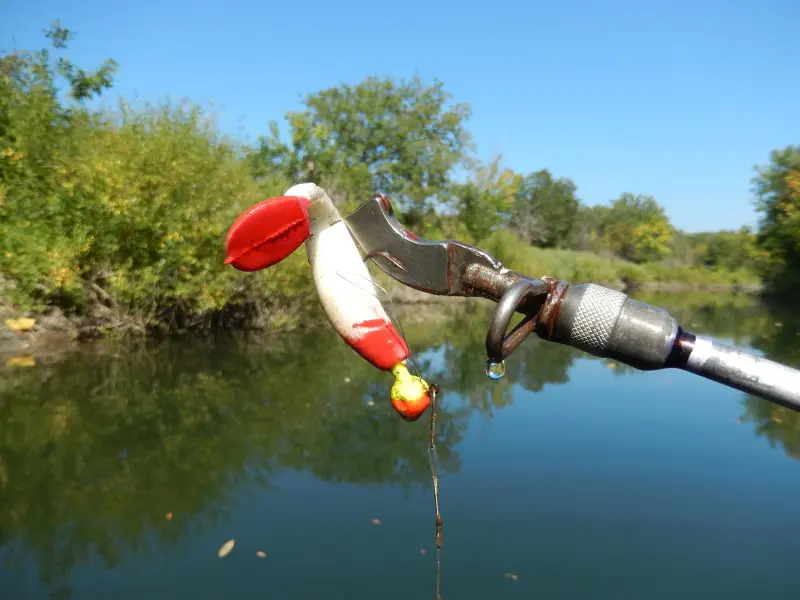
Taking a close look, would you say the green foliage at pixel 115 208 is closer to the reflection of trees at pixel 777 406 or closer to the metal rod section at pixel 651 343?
the reflection of trees at pixel 777 406

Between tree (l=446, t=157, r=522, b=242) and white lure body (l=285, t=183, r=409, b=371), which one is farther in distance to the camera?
tree (l=446, t=157, r=522, b=242)

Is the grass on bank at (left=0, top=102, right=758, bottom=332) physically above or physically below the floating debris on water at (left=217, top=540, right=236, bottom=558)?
above

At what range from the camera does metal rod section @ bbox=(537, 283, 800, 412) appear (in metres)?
1.03

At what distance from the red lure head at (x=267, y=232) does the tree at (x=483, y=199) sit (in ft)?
104

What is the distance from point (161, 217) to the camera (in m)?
12.8

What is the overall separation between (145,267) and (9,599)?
30.3ft

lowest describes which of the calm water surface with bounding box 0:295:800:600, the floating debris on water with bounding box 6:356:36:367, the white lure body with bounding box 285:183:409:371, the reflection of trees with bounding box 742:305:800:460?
the reflection of trees with bounding box 742:305:800:460

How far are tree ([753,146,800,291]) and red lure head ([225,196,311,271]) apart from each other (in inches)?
1725

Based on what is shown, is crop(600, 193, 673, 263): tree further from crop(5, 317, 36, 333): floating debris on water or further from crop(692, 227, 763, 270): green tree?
crop(5, 317, 36, 333): floating debris on water

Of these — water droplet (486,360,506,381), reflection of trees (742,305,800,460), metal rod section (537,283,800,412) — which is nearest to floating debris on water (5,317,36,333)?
reflection of trees (742,305,800,460)

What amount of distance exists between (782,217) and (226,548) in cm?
4349

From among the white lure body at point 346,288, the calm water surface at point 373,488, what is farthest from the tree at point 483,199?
the white lure body at point 346,288

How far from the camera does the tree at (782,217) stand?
124 feet

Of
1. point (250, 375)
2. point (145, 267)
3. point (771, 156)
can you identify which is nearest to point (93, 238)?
point (145, 267)
